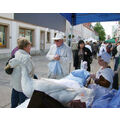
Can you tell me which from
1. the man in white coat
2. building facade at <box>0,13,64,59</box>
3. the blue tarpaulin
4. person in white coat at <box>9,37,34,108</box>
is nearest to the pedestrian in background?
the blue tarpaulin

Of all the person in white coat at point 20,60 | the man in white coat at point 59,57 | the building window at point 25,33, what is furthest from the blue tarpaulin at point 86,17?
the building window at point 25,33

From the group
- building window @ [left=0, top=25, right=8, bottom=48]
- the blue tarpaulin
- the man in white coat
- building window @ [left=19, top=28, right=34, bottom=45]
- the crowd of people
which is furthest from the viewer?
building window @ [left=19, top=28, right=34, bottom=45]

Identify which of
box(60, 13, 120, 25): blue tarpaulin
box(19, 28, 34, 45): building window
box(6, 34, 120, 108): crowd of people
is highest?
box(19, 28, 34, 45): building window

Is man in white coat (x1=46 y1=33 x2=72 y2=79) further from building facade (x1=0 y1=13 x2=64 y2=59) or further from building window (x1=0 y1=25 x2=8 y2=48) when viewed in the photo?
building window (x1=0 y1=25 x2=8 y2=48)

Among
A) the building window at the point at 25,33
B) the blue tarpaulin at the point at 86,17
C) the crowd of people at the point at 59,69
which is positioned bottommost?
the crowd of people at the point at 59,69

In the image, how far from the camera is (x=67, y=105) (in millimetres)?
1358

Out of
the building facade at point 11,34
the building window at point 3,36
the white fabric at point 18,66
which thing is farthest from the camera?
the building window at point 3,36

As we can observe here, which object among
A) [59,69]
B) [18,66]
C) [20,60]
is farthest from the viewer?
[59,69]

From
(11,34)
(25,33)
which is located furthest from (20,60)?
(25,33)

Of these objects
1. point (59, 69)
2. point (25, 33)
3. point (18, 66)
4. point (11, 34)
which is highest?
point (25, 33)

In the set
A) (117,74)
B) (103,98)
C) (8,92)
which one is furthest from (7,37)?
(103,98)

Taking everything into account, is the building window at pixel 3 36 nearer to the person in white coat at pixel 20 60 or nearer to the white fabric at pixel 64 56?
the white fabric at pixel 64 56

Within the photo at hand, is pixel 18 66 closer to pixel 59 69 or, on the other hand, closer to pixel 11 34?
pixel 59 69

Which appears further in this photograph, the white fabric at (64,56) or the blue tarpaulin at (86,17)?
the blue tarpaulin at (86,17)
